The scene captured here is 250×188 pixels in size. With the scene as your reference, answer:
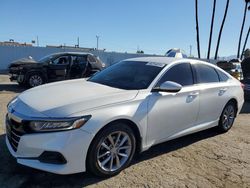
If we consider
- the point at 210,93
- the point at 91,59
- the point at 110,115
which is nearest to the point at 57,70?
the point at 91,59

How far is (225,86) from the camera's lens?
19.8 feet

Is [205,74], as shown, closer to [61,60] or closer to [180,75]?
[180,75]

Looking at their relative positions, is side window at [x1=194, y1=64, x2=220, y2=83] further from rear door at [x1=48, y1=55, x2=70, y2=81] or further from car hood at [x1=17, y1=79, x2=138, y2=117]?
rear door at [x1=48, y1=55, x2=70, y2=81]

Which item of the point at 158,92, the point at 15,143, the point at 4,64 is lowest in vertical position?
the point at 4,64

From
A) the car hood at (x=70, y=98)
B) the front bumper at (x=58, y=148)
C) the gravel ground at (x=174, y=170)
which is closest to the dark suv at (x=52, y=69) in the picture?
the gravel ground at (x=174, y=170)

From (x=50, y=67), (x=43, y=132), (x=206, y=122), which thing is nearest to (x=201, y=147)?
(x=206, y=122)

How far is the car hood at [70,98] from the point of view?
3619 millimetres

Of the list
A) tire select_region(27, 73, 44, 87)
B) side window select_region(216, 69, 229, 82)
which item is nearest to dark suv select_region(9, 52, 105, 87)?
tire select_region(27, 73, 44, 87)

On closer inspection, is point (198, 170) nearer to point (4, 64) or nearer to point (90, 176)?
point (90, 176)

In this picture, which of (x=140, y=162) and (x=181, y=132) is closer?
(x=140, y=162)

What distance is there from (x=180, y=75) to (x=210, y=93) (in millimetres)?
825

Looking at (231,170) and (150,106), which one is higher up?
(150,106)

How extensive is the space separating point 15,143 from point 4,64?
75.9 ft

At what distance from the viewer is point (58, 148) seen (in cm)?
343
